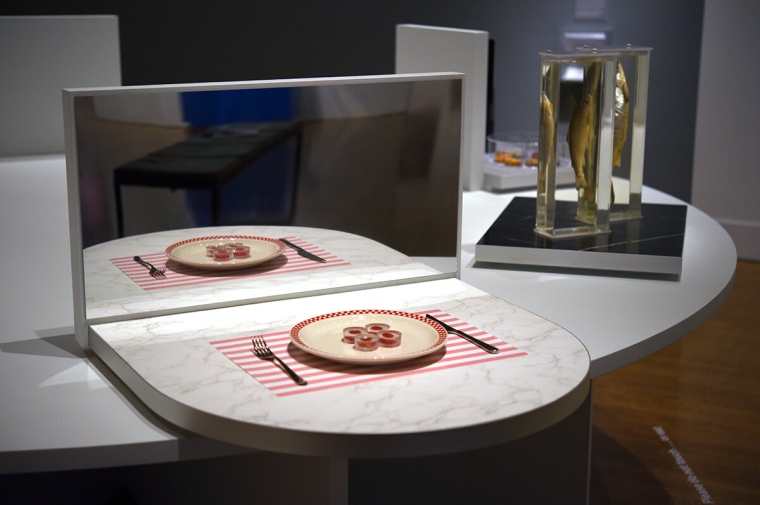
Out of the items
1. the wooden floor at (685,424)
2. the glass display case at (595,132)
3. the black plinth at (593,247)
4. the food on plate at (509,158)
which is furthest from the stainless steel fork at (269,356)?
the food on plate at (509,158)

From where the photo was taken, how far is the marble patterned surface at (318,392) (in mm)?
971

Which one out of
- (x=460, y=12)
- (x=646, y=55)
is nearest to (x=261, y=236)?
(x=646, y=55)

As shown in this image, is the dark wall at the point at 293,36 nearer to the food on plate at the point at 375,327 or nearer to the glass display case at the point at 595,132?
the glass display case at the point at 595,132

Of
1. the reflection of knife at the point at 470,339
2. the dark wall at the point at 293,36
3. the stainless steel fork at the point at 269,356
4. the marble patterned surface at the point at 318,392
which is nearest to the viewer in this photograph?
the marble patterned surface at the point at 318,392

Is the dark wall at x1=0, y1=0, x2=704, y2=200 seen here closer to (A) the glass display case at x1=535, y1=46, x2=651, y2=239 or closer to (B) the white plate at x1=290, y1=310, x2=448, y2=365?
(A) the glass display case at x1=535, y1=46, x2=651, y2=239

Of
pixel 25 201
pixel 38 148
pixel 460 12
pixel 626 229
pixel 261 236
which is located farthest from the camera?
pixel 460 12

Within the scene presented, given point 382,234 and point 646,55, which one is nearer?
point 382,234

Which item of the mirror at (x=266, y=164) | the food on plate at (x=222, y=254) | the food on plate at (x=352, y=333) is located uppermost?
the mirror at (x=266, y=164)

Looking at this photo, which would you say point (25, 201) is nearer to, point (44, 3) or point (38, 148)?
point (38, 148)

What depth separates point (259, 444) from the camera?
97cm

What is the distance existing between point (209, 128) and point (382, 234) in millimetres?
353

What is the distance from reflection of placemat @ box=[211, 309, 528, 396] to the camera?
1.08 m

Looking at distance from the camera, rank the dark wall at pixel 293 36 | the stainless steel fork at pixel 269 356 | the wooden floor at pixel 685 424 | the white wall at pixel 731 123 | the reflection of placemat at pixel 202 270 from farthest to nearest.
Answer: the dark wall at pixel 293 36 < the white wall at pixel 731 123 < the wooden floor at pixel 685 424 < the reflection of placemat at pixel 202 270 < the stainless steel fork at pixel 269 356

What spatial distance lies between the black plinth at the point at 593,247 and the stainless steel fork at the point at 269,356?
0.62 m
